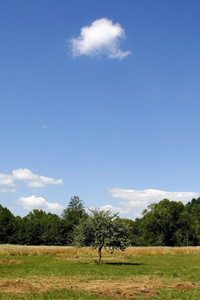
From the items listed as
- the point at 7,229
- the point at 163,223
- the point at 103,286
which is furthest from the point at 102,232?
the point at 7,229

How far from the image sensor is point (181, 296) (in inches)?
671

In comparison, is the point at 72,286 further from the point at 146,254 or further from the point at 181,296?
the point at 146,254

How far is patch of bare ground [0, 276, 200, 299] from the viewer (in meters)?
17.6

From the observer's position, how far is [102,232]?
115 feet

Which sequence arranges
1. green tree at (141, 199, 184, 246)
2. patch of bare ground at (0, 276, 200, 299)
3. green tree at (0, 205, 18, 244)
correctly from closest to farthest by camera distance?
patch of bare ground at (0, 276, 200, 299)
green tree at (141, 199, 184, 246)
green tree at (0, 205, 18, 244)

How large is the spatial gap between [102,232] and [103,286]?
15104 millimetres

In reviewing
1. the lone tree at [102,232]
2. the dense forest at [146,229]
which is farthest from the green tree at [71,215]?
the lone tree at [102,232]

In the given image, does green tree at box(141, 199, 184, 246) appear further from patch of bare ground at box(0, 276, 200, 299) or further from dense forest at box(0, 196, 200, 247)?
patch of bare ground at box(0, 276, 200, 299)

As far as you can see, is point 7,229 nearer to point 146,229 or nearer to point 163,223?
point 146,229

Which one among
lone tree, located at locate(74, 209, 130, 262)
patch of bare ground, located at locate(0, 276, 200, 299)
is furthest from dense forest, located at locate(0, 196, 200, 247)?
patch of bare ground, located at locate(0, 276, 200, 299)

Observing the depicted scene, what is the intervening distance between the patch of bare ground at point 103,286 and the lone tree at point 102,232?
11.6 meters

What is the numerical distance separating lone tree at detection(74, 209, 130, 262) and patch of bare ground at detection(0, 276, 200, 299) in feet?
38.2

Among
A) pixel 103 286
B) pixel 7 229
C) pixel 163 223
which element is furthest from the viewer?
pixel 7 229

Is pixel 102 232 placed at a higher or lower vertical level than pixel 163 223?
lower
